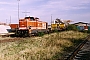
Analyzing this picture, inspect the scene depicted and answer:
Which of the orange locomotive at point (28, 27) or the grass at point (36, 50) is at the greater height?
the orange locomotive at point (28, 27)

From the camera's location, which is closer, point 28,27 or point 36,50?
point 36,50

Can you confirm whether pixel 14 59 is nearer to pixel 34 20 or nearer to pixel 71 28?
pixel 34 20

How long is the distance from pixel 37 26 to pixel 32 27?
134cm

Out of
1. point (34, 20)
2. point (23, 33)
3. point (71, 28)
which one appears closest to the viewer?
point (23, 33)

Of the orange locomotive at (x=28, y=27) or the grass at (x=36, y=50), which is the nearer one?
the grass at (x=36, y=50)

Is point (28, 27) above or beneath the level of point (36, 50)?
above

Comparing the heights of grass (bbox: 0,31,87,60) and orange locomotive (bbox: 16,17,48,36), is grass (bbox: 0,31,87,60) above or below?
below

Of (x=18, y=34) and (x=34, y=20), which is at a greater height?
(x=34, y=20)

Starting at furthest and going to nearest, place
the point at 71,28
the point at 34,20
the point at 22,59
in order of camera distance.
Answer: the point at 71,28 < the point at 34,20 < the point at 22,59

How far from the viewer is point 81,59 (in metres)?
10.9

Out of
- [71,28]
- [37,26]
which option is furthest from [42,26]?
[71,28]

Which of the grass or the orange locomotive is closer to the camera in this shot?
the grass

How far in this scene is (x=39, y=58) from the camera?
11.1 m

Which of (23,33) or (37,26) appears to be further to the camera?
(37,26)
